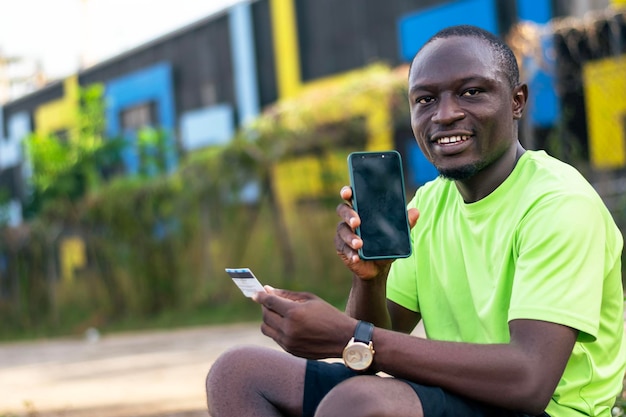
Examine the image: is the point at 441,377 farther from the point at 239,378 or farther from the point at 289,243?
the point at 289,243

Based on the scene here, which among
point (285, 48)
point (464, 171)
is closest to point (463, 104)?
point (464, 171)

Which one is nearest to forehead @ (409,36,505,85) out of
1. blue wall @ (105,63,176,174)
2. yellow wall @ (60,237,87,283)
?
yellow wall @ (60,237,87,283)

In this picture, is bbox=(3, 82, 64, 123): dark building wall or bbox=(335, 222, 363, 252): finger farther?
bbox=(3, 82, 64, 123): dark building wall

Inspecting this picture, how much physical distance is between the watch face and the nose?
0.60 m

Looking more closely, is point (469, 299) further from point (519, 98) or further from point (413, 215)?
point (519, 98)

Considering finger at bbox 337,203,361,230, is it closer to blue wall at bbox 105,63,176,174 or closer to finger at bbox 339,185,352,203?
finger at bbox 339,185,352,203

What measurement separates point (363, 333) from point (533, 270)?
40cm

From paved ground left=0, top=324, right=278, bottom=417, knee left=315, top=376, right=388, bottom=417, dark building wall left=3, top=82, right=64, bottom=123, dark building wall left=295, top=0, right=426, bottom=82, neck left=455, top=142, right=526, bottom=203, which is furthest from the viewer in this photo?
dark building wall left=3, top=82, right=64, bottom=123

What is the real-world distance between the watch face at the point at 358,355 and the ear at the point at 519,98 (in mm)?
747

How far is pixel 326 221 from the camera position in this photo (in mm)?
12672

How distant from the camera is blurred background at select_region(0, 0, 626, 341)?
11.1 meters

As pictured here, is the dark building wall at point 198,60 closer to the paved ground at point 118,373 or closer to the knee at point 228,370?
the paved ground at point 118,373

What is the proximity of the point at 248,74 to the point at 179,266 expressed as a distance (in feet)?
16.2

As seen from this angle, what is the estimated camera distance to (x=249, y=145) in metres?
12.9
